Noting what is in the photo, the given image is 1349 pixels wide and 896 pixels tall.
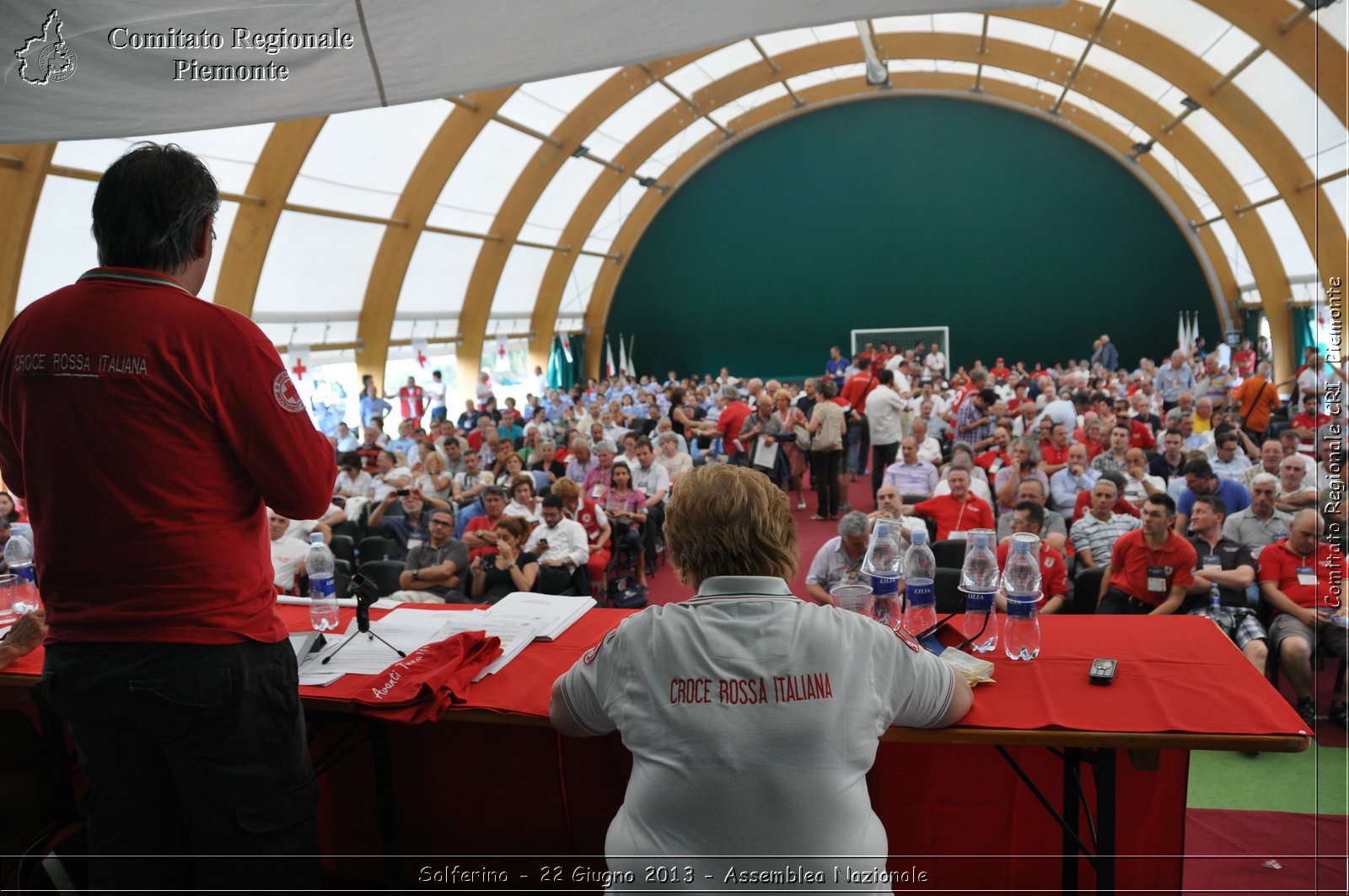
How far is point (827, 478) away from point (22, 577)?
24.1ft

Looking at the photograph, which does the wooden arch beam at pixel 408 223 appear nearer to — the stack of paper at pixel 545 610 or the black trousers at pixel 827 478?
the black trousers at pixel 827 478

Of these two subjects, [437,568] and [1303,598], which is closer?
[1303,598]

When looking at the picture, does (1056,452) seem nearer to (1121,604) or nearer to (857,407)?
(1121,604)

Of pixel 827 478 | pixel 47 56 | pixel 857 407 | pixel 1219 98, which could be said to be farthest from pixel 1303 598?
pixel 1219 98

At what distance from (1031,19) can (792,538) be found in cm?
1421

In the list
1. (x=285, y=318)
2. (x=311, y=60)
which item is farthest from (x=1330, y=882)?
(x=285, y=318)

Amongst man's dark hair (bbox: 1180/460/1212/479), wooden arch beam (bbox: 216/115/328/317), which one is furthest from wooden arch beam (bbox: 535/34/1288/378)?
man's dark hair (bbox: 1180/460/1212/479)

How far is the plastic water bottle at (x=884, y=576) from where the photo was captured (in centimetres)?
252

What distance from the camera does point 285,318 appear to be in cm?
1293

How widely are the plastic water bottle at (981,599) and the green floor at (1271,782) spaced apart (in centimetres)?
170

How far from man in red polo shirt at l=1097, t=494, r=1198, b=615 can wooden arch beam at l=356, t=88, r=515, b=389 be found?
10.6 meters

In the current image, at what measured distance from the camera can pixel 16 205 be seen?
26.7ft

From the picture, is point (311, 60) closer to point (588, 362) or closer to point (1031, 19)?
point (1031, 19)

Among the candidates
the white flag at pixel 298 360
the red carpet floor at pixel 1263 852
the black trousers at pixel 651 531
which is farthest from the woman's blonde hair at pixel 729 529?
the white flag at pixel 298 360
